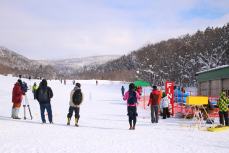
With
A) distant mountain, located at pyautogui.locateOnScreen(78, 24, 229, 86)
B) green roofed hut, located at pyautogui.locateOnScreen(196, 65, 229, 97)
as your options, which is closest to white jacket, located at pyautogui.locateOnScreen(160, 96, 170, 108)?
green roofed hut, located at pyautogui.locateOnScreen(196, 65, 229, 97)

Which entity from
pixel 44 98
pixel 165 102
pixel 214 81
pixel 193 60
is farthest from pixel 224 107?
pixel 193 60

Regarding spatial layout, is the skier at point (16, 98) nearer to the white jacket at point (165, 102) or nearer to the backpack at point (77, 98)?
the backpack at point (77, 98)

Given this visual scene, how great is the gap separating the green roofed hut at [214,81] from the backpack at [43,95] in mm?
16773

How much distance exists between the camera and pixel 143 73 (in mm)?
107500

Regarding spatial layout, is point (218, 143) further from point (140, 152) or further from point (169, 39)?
point (169, 39)

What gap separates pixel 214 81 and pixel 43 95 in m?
20.1

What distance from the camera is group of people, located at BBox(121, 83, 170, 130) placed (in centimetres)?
1416

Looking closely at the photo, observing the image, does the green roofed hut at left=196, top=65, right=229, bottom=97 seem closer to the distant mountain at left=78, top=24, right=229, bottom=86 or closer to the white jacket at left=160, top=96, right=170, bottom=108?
the white jacket at left=160, top=96, right=170, bottom=108

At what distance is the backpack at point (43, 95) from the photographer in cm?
1512

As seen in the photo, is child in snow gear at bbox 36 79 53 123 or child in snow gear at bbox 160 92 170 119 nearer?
child in snow gear at bbox 36 79 53 123

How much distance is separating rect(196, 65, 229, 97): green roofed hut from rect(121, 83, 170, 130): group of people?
30.2 feet

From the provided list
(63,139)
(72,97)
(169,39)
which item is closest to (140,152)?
(63,139)

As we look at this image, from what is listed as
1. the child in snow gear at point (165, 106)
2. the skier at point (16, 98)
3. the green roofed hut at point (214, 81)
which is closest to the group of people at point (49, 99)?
the skier at point (16, 98)

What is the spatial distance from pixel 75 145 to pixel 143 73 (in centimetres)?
9851
